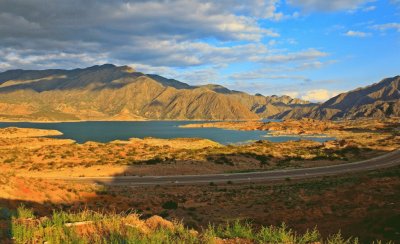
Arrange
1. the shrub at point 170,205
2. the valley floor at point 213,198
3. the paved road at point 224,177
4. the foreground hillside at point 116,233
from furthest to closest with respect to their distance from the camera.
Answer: the paved road at point 224,177, the shrub at point 170,205, the valley floor at point 213,198, the foreground hillside at point 116,233

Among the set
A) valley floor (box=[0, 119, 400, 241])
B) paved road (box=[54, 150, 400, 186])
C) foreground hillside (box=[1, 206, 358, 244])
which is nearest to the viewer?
foreground hillside (box=[1, 206, 358, 244])

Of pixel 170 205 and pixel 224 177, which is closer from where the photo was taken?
pixel 170 205

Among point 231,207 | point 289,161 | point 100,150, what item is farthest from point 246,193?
point 100,150

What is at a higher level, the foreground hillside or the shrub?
the foreground hillside

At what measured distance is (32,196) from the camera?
26891 millimetres

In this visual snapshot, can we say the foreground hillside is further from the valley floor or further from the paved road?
the paved road

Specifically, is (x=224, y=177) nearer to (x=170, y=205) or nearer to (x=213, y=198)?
(x=213, y=198)

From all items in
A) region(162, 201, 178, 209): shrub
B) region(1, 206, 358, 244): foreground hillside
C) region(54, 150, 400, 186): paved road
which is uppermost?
region(1, 206, 358, 244): foreground hillside

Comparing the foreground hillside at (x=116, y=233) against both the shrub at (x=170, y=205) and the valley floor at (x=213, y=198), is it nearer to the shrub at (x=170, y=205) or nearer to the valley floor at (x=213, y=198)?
the valley floor at (x=213, y=198)

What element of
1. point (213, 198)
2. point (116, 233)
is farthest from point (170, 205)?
point (116, 233)

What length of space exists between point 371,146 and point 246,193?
71785 millimetres

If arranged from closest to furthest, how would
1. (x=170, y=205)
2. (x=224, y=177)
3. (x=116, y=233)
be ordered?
(x=116, y=233)
(x=170, y=205)
(x=224, y=177)

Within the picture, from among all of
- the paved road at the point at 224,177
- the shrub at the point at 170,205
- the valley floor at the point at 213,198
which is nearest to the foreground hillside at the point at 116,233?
the valley floor at the point at 213,198

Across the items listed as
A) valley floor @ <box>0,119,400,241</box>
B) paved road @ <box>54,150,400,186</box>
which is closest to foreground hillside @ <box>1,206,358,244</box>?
valley floor @ <box>0,119,400,241</box>
